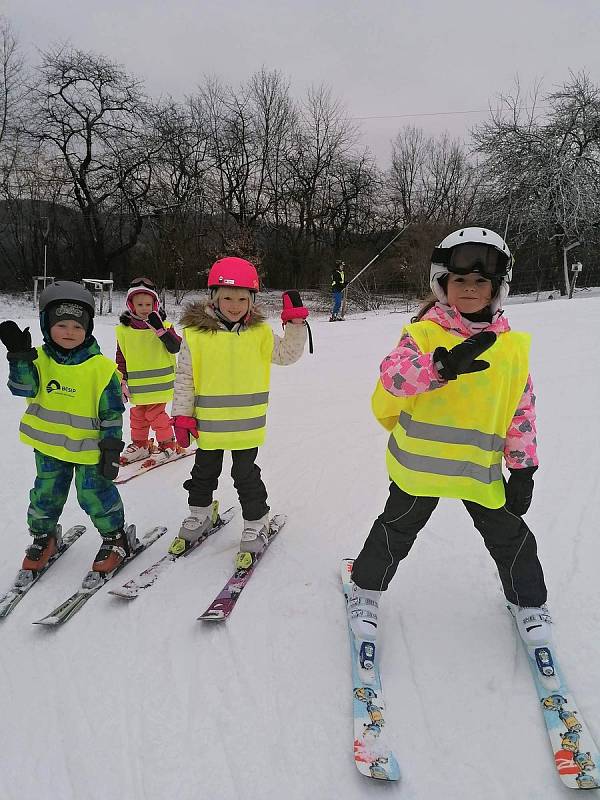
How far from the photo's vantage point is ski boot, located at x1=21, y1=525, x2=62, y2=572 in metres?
2.89

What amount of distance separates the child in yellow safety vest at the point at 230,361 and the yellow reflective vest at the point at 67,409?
0.46 meters

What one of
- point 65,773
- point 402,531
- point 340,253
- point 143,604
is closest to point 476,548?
point 402,531

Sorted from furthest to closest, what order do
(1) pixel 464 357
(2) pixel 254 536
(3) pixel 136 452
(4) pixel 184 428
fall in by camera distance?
1. (3) pixel 136 452
2. (2) pixel 254 536
3. (4) pixel 184 428
4. (1) pixel 464 357

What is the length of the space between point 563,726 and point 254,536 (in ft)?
6.00

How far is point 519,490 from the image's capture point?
2.10m

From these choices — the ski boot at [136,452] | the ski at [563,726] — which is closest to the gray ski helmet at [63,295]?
the ski boot at [136,452]

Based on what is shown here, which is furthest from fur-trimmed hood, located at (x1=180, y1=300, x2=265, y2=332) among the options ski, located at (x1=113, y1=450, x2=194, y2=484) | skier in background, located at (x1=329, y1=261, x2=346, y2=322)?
skier in background, located at (x1=329, y1=261, x2=346, y2=322)

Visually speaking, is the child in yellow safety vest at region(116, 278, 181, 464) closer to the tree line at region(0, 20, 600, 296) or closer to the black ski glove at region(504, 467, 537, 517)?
the black ski glove at region(504, 467, 537, 517)

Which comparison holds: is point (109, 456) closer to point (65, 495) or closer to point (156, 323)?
point (65, 495)

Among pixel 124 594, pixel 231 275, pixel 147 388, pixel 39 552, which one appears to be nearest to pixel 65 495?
pixel 39 552

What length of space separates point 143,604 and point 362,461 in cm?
261

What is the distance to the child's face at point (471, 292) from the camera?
202 centimetres

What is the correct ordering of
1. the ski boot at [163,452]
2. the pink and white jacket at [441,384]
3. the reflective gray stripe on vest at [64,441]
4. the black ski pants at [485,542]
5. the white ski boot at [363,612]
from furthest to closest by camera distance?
the ski boot at [163,452] < the reflective gray stripe on vest at [64,441] < the white ski boot at [363,612] < the black ski pants at [485,542] < the pink and white jacket at [441,384]

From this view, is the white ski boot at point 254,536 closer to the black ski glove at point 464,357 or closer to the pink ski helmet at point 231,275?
the pink ski helmet at point 231,275
